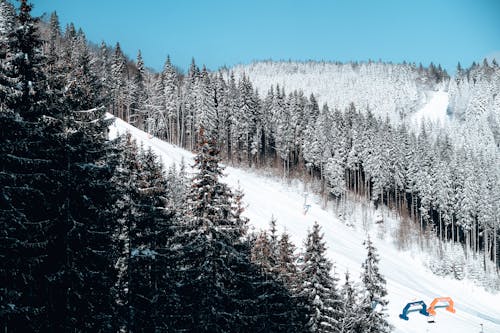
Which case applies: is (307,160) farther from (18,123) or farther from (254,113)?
(18,123)

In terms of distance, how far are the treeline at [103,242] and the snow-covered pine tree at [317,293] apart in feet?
0.21

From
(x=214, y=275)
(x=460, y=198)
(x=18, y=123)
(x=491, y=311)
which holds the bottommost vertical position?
(x=491, y=311)

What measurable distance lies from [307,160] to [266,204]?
2577cm

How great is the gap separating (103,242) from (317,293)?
1575 centimetres

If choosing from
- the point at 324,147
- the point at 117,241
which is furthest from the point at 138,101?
the point at 117,241

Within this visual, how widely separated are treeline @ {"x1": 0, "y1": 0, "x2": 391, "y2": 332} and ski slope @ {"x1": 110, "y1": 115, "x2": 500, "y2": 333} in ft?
49.8

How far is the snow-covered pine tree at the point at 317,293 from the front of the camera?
2788 centimetres

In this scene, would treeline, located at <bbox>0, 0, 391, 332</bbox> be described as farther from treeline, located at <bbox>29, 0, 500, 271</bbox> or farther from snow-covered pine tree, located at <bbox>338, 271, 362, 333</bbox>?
treeline, located at <bbox>29, 0, 500, 271</bbox>

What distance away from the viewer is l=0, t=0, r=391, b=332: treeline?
1345 cm

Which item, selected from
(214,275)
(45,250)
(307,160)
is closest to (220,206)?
(214,275)

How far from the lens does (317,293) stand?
28047mm

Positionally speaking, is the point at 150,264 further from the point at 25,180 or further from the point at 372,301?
the point at 372,301

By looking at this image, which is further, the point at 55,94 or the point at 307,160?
the point at 307,160

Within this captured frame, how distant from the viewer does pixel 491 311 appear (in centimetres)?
5784
